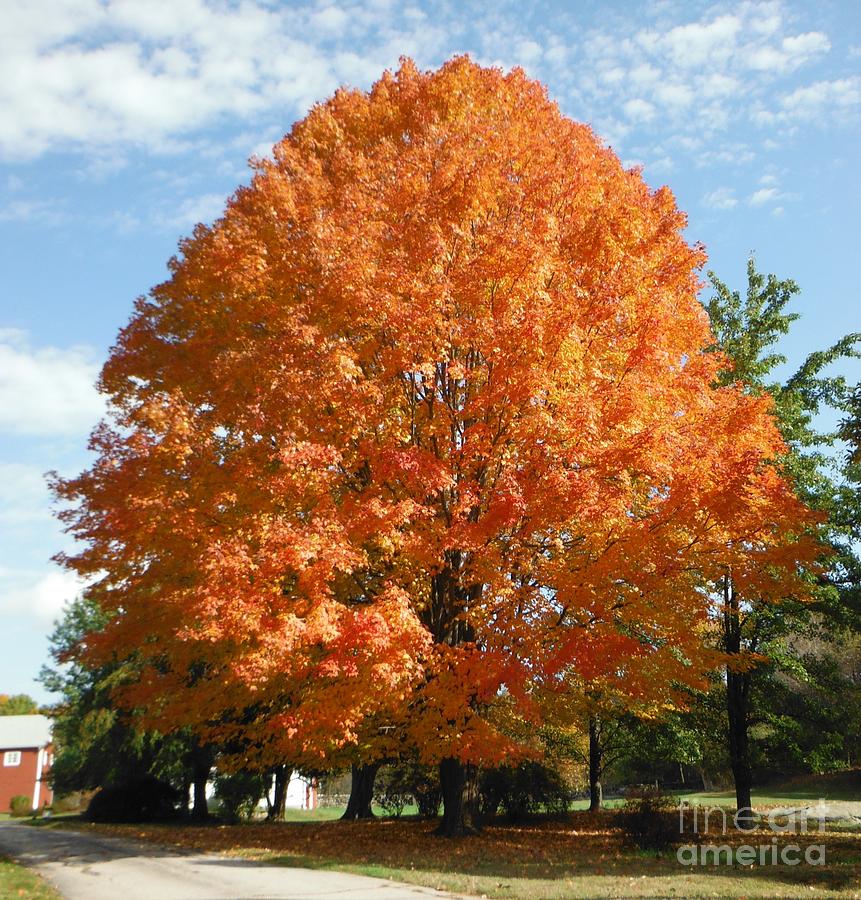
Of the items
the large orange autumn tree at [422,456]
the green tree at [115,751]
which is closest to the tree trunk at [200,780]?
the green tree at [115,751]

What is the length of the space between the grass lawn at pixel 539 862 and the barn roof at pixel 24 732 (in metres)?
48.7

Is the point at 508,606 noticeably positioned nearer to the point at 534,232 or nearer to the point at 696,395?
the point at 696,395

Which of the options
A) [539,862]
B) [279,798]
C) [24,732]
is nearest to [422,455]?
[539,862]

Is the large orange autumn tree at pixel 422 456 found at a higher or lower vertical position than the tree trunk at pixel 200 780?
higher

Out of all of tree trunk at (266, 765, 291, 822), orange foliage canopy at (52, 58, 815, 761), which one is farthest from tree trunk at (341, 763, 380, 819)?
orange foliage canopy at (52, 58, 815, 761)

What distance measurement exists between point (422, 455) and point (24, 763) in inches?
2403

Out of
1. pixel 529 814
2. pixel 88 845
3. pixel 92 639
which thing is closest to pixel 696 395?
pixel 92 639

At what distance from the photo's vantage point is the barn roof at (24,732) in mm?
57406

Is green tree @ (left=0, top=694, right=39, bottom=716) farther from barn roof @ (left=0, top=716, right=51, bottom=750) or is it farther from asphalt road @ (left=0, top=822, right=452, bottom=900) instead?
asphalt road @ (left=0, top=822, right=452, bottom=900)

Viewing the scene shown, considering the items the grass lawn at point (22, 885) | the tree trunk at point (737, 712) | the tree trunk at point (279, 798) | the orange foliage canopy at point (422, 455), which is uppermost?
the orange foliage canopy at point (422, 455)

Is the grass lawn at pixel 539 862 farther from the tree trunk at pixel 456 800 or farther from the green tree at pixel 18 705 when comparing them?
the green tree at pixel 18 705

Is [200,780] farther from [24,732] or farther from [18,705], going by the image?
[18,705]

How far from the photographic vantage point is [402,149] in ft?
52.1

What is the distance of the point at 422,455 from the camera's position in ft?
39.3
